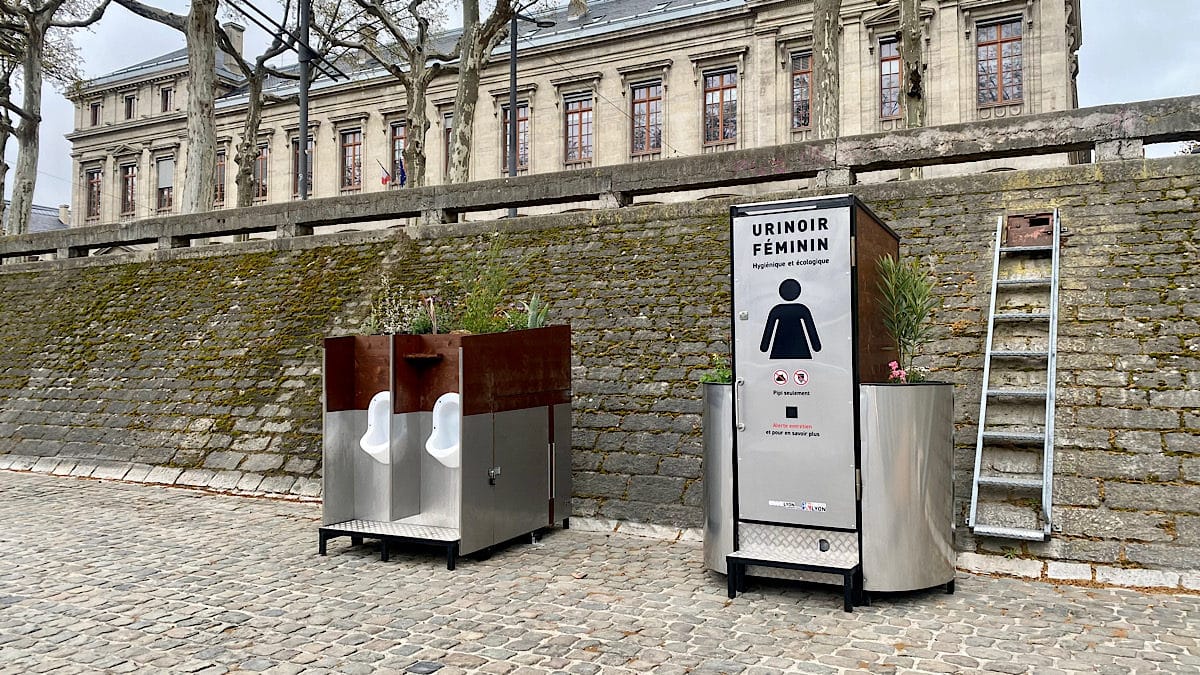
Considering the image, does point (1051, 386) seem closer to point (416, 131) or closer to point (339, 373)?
point (339, 373)

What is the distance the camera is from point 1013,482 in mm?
6500

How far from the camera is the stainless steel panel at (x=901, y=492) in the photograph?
5750mm

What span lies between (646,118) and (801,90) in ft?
20.8

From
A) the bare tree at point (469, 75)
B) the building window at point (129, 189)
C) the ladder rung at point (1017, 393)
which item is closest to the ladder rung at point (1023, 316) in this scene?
the ladder rung at point (1017, 393)

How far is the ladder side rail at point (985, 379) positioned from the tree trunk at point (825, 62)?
8736 mm

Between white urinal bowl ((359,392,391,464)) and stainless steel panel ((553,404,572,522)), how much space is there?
58.2 inches

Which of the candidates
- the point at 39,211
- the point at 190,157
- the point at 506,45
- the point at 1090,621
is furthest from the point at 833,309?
the point at 39,211

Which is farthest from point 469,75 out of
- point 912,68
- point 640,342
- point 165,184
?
point 165,184

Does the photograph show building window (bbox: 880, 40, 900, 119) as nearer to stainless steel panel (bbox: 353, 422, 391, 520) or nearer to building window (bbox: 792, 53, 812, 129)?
building window (bbox: 792, 53, 812, 129)

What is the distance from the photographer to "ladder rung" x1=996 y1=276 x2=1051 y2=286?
26.7 ft

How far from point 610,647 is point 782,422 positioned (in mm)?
2017

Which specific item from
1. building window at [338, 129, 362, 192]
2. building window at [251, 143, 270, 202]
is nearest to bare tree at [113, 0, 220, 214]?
building window at [338, 129, 362, 192]

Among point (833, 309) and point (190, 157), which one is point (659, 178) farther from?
point (190, 157)

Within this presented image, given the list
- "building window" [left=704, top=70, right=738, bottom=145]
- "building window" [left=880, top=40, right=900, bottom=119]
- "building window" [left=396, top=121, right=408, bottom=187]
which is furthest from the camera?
"building window" [left=396, top=121, right=408, bottom=187]
